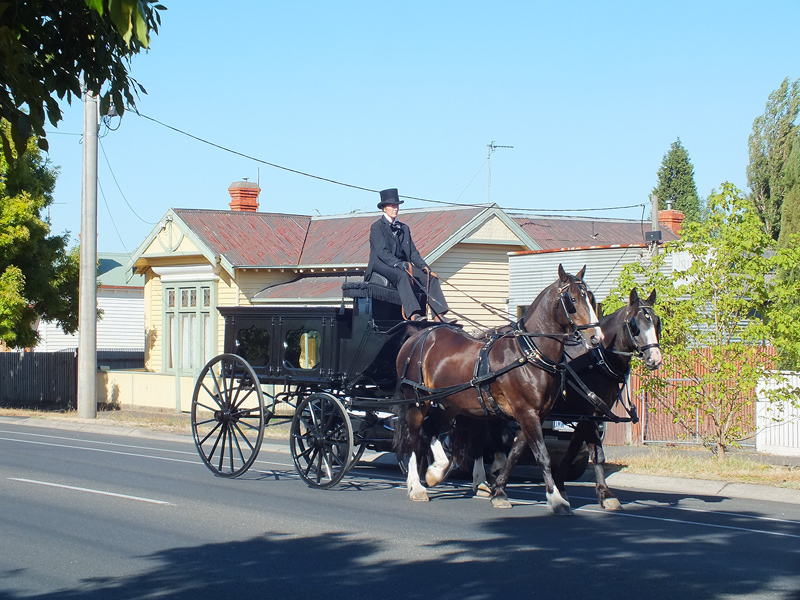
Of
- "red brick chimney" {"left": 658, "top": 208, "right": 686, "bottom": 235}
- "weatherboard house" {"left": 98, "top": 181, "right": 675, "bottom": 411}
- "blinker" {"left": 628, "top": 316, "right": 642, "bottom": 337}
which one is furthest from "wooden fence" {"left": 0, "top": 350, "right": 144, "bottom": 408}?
"red brick chimney" {"left": 658, "top": 208, "right": 686, "bottom": 235}

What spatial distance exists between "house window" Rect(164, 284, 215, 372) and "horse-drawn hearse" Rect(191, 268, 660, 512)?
12580mm

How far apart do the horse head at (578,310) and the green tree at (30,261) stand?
1891cm

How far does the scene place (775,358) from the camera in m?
13.8

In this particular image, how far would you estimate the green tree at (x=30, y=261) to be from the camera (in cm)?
2552

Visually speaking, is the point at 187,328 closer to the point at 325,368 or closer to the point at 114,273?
the point at 325,368

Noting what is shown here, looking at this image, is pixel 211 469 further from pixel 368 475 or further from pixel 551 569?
pixel 551 569

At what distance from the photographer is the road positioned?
710cm

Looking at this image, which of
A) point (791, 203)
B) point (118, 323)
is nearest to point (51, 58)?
point (791, 203)

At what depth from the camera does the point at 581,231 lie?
37281 millimetres

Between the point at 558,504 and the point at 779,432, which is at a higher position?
the point at 779,432

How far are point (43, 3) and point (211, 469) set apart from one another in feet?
30.0

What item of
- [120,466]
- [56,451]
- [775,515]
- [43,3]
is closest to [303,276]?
[56,451]

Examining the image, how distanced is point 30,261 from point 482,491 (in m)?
19.4

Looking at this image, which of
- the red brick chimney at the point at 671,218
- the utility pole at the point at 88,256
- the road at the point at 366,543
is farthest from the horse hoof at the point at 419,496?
the red brick chimney at the point at 671,218
